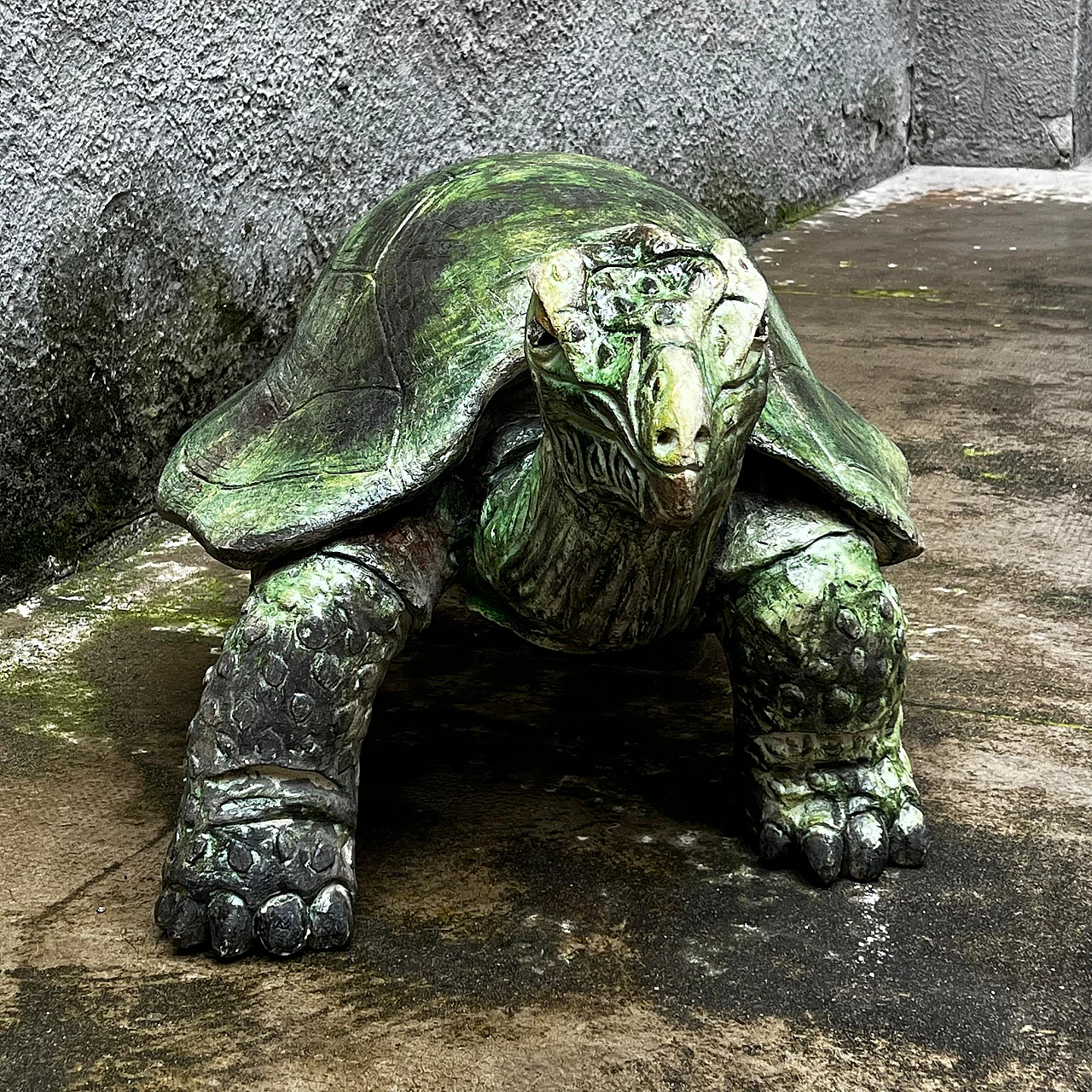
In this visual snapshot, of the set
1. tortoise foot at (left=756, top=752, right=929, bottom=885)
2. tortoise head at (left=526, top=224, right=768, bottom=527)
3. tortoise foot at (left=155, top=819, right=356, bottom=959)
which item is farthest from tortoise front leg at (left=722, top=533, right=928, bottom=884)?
tortoise foot at (left=155, top=819, right=356, bottom=959)

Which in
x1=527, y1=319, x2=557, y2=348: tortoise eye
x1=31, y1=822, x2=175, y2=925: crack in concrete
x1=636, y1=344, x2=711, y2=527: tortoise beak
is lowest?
x1=31, y1=822, x2=175, y2=925: crack in concrete

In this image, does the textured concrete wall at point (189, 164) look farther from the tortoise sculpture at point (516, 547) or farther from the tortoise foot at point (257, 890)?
the tortoise foot at point (257, 890)

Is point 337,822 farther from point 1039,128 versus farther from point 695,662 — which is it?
point 1039,128

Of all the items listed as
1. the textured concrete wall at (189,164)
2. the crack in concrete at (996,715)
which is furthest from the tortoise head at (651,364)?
the textured concrete wall at (189,164)

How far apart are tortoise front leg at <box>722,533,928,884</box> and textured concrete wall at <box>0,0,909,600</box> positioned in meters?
1.92

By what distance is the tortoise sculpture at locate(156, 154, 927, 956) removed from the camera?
81.4 inches

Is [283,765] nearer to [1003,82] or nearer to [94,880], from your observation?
[94,880]

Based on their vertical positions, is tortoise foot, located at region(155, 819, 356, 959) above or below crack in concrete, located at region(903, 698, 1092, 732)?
above

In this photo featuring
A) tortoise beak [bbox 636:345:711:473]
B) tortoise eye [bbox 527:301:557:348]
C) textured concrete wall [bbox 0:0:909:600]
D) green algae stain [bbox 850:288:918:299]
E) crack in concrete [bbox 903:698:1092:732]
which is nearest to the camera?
tortoise beak [bbox 636:345:711:473]

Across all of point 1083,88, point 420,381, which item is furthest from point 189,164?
point 1083,88

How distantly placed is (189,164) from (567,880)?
238 centimetres

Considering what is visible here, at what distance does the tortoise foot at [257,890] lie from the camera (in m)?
2.27

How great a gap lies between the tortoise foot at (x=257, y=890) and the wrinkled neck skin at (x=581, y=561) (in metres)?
0.46

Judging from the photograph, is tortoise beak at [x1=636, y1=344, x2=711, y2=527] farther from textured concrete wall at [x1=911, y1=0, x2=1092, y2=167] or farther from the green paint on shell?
textured concrete wall at [x1=911, y1=0, x2=1092, y2=167]
